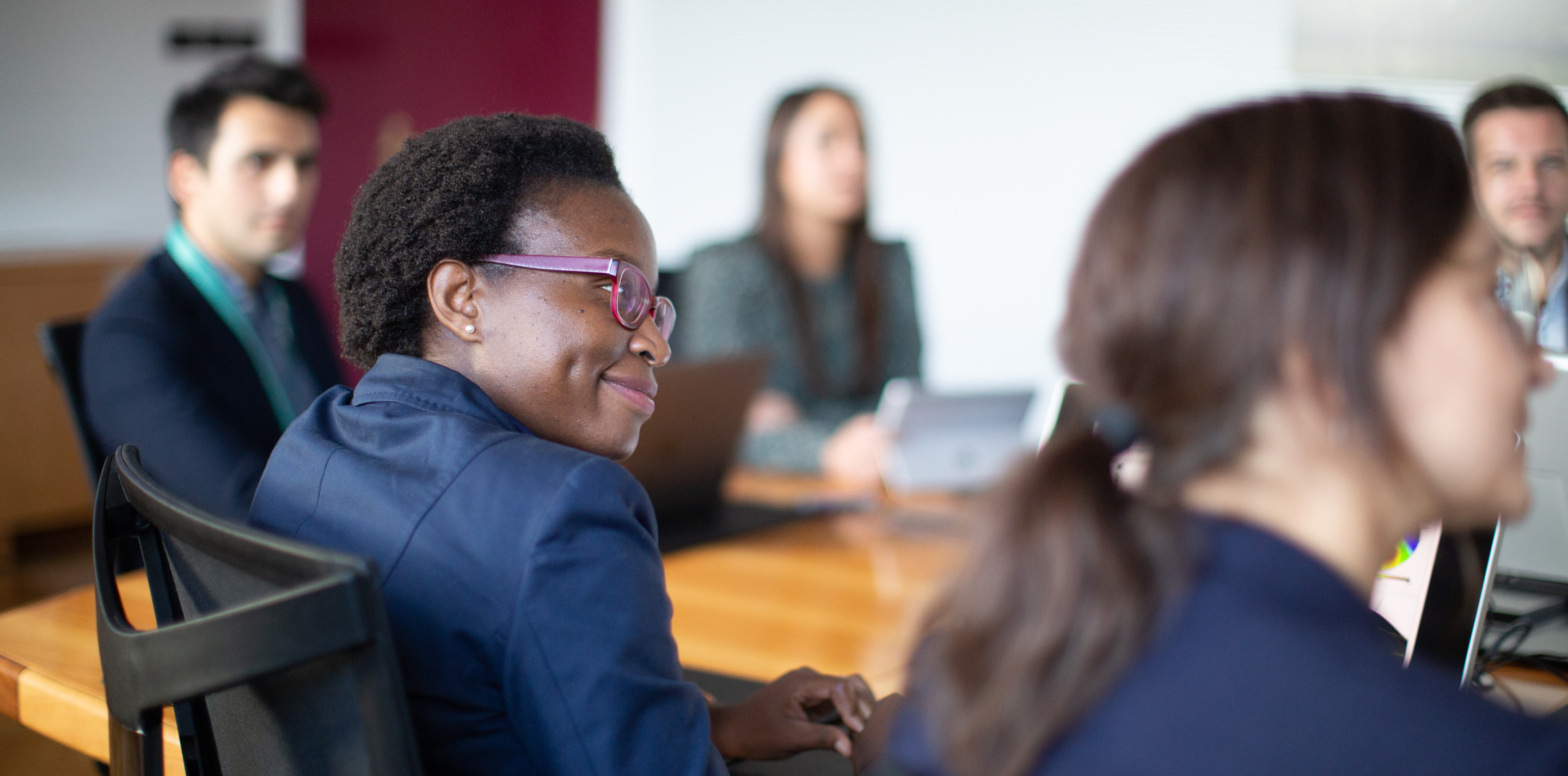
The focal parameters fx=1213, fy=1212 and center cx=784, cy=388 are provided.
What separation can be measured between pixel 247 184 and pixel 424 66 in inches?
122

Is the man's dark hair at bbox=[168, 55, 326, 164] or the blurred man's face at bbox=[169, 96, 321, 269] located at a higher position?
the man's dark hair at bbox=[168, 55, 326, 164]

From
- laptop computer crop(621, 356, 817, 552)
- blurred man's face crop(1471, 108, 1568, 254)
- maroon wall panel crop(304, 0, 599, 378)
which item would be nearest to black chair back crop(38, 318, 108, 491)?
laptop computer crop(621, 356, 817, 552)

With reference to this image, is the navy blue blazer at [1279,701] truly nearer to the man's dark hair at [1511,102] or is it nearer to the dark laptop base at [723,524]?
the dark laptop base at [723,524]

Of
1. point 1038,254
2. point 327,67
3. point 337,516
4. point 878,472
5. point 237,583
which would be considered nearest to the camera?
point 237,583

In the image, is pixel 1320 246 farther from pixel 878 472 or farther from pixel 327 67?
pixel 327 67

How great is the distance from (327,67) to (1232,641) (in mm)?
5339

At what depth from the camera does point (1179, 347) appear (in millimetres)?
655

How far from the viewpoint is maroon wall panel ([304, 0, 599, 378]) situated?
17.1 feet

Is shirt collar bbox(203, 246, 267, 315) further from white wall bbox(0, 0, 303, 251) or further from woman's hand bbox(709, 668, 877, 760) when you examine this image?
white wall bbox(0, 0, 303, 251)

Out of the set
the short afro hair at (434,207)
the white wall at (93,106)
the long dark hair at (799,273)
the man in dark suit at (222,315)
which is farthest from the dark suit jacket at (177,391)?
the white wall at (93,106)

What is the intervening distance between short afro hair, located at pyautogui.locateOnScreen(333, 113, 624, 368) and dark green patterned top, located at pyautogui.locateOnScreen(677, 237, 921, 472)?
63.5 inches

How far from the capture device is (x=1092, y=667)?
620mm

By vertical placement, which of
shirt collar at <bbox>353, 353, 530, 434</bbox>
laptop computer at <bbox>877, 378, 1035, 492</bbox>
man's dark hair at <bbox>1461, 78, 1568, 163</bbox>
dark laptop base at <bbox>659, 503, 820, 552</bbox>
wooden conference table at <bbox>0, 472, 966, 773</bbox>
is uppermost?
man's dark hair at <bbox>1461, 78, 1568, 163</bbox>

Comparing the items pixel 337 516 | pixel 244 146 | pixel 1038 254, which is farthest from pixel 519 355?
pixel 1038 254
